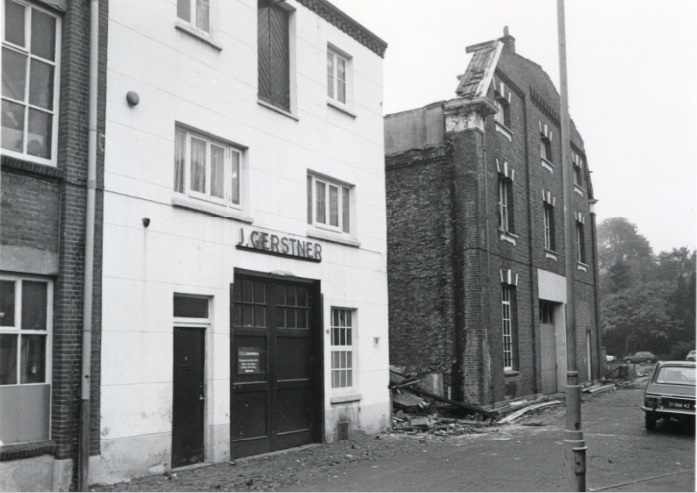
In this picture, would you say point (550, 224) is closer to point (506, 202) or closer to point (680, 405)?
point (506, 202)

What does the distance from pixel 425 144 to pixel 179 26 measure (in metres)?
11.6

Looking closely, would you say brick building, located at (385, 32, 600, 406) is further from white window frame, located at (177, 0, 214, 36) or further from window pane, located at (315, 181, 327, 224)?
white window frame, located at (177, 0, 214, 36)

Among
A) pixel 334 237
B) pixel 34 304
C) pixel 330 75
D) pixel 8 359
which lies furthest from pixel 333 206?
pixel 8 359

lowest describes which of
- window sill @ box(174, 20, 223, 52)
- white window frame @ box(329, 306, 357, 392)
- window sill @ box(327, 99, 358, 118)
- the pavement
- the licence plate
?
the pavement

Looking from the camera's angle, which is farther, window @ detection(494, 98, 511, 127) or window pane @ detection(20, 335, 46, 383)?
window @ detection(494, 98, 511, 127)

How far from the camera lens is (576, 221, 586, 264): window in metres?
31.7

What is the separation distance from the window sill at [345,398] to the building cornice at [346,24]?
8.16 meters

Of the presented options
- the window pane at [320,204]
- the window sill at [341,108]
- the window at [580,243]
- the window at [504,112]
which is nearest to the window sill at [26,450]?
the window pane at [320,204]

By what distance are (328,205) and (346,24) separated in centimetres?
425

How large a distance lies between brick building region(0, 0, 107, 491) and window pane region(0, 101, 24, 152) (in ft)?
0.04

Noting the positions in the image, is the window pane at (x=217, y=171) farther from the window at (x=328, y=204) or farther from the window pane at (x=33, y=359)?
the window pane at (x=33, y=359)

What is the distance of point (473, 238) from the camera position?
20.7 m

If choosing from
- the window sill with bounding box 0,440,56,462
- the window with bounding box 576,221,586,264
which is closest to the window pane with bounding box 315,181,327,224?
the window sill with bounding box 0,440,56,462

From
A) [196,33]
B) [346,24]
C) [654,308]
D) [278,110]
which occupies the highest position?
[346,24]
